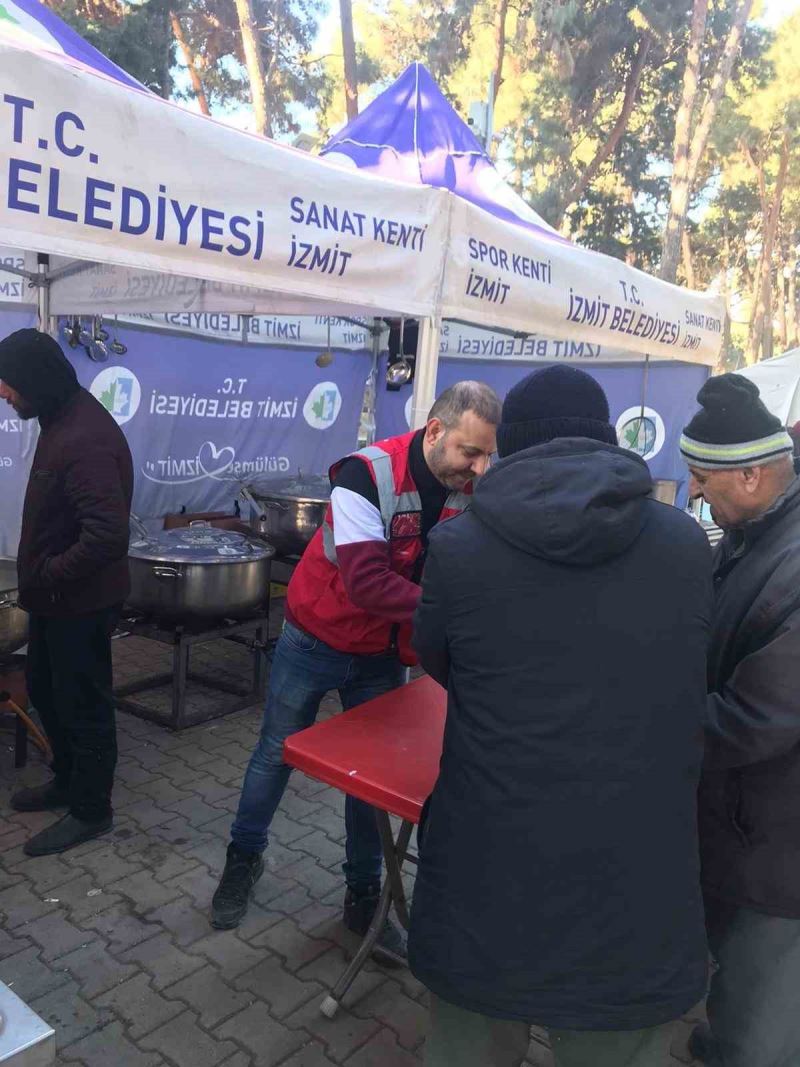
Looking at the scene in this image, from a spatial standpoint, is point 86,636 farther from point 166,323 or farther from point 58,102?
point 166,323

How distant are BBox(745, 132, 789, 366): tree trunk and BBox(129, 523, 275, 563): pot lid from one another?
20.0 metres

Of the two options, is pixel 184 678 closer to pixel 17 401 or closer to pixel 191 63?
pixel 17 401

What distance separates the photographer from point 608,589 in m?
1.16

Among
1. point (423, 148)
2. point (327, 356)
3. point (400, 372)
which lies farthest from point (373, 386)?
point (423, 148)

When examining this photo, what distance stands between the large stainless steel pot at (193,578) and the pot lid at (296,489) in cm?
82

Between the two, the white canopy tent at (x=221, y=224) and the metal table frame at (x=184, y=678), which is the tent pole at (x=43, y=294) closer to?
the white canopy tent at (x=221, y=224)

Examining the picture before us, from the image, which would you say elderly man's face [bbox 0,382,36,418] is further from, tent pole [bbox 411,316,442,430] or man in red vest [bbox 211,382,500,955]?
tent pole [bbox 411,316,442,430]

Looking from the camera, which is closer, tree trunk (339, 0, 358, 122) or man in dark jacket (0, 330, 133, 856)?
man in dark jacket (0, 330, 133, 856)

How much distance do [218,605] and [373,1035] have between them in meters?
2.16

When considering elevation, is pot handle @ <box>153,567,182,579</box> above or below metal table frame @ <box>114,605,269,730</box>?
above

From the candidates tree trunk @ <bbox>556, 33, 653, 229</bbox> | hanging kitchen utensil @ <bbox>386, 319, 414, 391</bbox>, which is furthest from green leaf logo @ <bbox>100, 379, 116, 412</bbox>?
tree trunk @ <bbox>556, 33, 653, 229</bbox>

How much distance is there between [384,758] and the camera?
185 centimetres

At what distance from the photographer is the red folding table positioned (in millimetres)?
1715

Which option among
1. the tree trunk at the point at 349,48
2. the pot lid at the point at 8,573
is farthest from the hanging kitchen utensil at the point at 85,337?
the tree trunk at the point at 349,48
